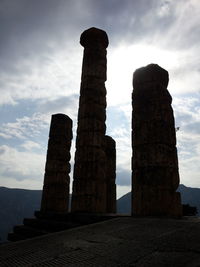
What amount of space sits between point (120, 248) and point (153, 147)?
13.6 feet

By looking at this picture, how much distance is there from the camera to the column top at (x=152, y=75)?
7.77 m

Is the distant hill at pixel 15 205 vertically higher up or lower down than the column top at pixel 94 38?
lower down

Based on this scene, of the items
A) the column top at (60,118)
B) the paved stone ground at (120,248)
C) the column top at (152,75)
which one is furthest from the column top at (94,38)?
the paved stone ground at (120,248)

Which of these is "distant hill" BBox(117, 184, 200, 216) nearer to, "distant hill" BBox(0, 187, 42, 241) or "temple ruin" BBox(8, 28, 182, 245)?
"distant hill" BBox(0, 187, 42, 241)

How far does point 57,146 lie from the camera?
14.0m

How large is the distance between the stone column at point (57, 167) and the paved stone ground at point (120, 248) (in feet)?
27.7

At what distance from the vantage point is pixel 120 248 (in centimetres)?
346

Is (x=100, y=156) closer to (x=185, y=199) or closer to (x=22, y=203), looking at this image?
(x=185, y=199)

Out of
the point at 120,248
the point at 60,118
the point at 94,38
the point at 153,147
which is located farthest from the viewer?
the point at 60,118

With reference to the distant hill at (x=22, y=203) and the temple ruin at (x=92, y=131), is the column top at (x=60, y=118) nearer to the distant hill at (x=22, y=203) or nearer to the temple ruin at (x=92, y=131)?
the temple ruin at (x=92, y=131)

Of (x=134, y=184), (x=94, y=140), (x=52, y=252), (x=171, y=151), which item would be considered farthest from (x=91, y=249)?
(x=94, y=140)

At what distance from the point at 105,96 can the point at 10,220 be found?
94252mm

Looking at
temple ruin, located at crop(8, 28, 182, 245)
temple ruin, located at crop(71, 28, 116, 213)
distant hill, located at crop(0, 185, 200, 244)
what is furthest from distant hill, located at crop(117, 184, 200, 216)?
temple ruin, located at crop(71, 28, 116, 213)

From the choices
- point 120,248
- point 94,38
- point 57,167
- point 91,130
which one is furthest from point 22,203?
point 120,248
